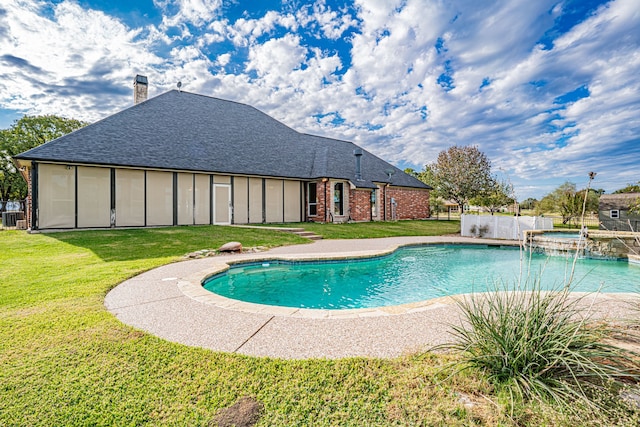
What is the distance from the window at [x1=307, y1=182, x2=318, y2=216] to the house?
66mm

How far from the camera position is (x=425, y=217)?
85.9 feet

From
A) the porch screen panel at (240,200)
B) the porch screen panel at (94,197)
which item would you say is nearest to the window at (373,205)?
the porch screen panel at (240,200)

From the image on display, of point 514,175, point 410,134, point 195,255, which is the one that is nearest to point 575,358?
point 514,175

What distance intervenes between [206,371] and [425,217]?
2582cm

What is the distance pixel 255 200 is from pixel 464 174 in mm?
22324

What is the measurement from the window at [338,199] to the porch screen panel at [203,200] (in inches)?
295

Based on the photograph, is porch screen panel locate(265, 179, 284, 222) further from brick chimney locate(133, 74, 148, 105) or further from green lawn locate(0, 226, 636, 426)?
green lawn locate(0, 226, 636, 426)

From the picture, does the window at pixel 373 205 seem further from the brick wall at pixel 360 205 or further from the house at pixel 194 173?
the brick wall at pixel 360 205

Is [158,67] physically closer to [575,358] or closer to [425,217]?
[575,358]

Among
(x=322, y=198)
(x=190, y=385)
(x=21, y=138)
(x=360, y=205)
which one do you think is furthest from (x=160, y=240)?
(x=21, y=138)

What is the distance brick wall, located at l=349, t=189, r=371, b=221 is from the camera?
1947 cm

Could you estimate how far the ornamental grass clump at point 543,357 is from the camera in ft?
6.95

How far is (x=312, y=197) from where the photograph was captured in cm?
1928

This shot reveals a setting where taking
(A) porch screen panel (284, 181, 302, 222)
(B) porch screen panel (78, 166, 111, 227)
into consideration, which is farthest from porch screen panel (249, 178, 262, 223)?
(B) porch screen panel (78, 166, 111, 227)
